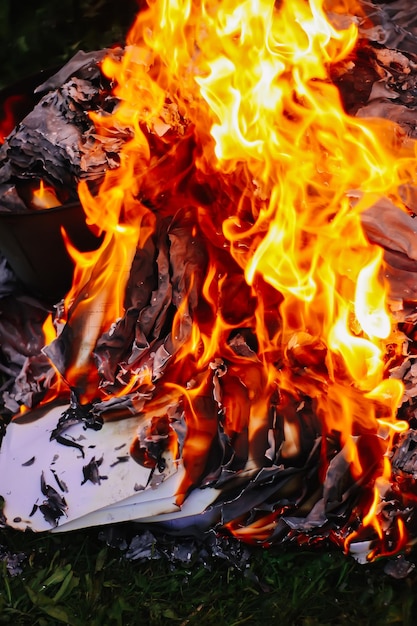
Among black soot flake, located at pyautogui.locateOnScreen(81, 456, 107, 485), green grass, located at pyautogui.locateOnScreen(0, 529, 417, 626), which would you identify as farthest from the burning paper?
Answer: green grass, located at pyautogui.locateOnScreen(0, 529, 417, 626)

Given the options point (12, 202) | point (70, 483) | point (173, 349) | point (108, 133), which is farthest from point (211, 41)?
point (70, 483)

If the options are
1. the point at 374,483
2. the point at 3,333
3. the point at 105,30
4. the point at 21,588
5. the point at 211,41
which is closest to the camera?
the point at 374,483

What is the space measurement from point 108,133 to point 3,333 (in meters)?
0.93

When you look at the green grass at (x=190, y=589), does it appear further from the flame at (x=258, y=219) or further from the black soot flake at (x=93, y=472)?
the black soot flake at (x=93, y=472)

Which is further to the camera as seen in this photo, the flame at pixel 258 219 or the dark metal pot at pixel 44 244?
the dark metal pot at pixel 44 244

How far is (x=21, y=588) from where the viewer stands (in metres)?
2.42

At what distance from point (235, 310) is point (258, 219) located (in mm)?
326

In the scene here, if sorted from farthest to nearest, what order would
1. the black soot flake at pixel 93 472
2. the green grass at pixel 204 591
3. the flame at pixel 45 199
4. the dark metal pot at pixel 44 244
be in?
the flame at pixel 45 199
the dark metal pot at pixel 44 244
the black soot flake at pixel 93 472
the green grass at pixel 204 591

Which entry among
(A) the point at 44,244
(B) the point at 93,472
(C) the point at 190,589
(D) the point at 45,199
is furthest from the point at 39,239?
(C) the point at 190,589

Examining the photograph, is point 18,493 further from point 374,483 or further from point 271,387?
point 374,483

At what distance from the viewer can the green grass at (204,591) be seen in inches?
89.8

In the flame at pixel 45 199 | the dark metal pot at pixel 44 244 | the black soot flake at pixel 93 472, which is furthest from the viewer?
the flame at pixel 45 199

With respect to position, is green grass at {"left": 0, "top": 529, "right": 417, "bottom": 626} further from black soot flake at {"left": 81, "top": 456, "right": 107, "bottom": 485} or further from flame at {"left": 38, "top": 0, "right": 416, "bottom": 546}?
black soot flake at {"left": 81, "top": 456, "right": 107, "bottom": 485}

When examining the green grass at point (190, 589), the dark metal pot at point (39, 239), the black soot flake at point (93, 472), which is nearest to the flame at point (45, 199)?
the dark metal pot at point (39, 239)
